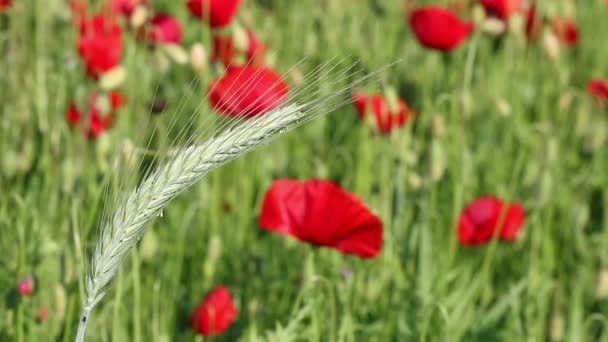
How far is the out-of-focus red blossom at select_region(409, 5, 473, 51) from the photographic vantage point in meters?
1.82

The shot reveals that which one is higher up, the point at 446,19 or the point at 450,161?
the point at 446,19

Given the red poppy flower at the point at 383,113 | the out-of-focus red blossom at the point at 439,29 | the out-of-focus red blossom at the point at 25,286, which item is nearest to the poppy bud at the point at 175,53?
the red poppy flower at the point at 383,113

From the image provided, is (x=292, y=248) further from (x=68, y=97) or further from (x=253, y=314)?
(x=68, y=97)

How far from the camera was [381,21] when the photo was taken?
277cm

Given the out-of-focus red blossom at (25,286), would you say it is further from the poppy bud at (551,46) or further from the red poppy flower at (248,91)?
the poppy bud at (551,46)

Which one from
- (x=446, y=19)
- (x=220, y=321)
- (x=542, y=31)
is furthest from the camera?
(x=542, y=31)

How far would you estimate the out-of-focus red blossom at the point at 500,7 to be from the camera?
199cm

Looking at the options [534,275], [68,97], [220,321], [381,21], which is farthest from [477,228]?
[381,21]

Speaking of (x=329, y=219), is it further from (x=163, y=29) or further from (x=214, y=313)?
(x=163, y=29)

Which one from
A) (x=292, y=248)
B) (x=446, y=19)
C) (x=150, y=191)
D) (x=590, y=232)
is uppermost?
(x=150, y=191)

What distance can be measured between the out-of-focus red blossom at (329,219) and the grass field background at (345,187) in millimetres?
80

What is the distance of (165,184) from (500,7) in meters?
1.42

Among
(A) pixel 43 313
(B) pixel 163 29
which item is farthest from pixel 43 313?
(B) pixel 163 29

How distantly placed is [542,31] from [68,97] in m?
1.16
